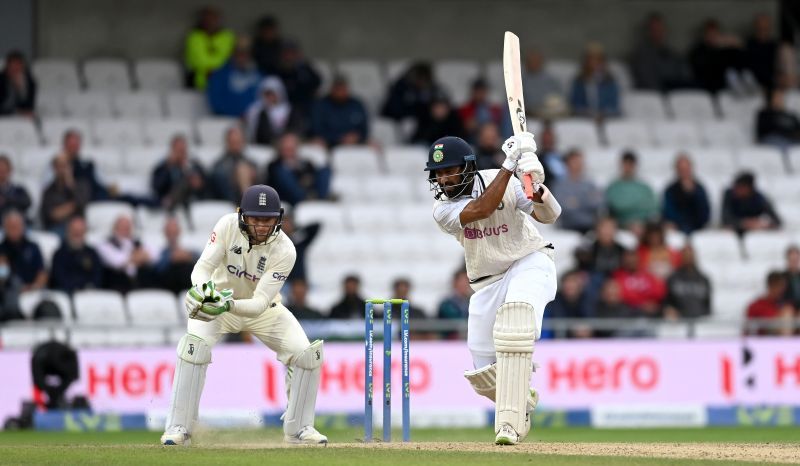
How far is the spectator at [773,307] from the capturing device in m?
15.1

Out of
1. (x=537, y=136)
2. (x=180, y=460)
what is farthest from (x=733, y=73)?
(x=180, y=460)

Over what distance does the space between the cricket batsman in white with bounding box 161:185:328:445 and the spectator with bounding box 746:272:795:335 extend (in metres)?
6.56

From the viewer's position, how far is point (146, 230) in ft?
50.3

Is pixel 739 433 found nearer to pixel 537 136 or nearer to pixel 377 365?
pixel 377 365

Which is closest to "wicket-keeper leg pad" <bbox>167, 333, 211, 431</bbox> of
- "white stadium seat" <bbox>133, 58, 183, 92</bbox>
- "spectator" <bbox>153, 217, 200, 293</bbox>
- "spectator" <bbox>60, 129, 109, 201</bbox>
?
"spectator" <bbox>153, 217, 200, 293</bbox>

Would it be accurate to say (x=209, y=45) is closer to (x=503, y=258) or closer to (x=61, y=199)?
(x=61, y=199)

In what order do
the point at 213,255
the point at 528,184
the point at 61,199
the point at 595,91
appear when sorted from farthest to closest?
the point at 595,91 < the point at 61,199 < the point at 213,255 < the point at 528,184

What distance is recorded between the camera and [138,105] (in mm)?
16781

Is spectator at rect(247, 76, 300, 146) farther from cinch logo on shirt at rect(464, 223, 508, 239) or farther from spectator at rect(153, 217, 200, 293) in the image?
cinch logo on shirt at rect(464, 223, 508, 239)

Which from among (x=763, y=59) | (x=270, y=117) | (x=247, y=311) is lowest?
(x=247, y=311)

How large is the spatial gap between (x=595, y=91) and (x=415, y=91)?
7.38 ft

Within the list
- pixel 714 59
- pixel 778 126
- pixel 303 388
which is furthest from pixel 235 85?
pixel 303 388

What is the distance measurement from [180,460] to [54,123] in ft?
27.9

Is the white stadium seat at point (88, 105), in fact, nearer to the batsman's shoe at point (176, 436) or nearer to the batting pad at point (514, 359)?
the batsman's shoe at point (176, 436)
